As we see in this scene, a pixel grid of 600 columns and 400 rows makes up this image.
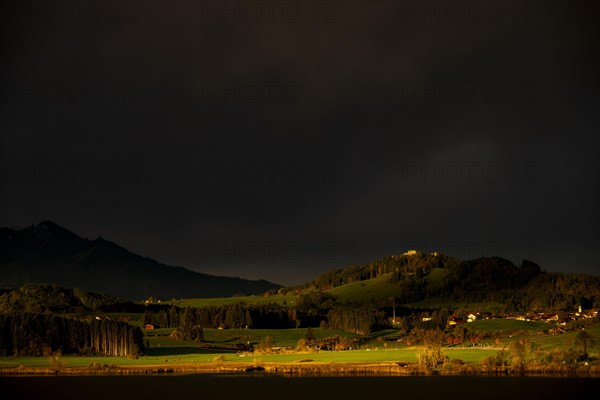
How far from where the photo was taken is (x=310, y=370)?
6127 inches

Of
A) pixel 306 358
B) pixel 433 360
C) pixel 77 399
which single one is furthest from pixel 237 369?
pixel 77 399

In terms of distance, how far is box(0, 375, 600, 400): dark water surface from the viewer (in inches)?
4385

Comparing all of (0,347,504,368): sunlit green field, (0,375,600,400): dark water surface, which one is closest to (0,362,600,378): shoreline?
(0,347,504,368): sunlit green field

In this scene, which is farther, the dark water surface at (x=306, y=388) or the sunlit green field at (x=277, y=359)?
the sunlit green field at (x=277, y=359)

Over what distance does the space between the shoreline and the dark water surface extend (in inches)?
341

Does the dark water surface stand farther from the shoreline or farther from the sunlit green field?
the sunlit green field

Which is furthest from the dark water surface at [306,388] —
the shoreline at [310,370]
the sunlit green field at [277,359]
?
the sunlit green field at [277,359]

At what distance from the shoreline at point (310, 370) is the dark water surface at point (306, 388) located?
28.4ft

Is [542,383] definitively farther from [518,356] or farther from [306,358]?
[306,358]

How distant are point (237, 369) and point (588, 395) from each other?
7917 centimetres

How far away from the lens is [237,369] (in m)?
166

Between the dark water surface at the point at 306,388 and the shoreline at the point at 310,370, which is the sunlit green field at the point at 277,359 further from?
the dark water surface at the point at 306,388

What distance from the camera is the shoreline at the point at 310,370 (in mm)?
140900

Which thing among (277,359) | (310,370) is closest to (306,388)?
(310,370)
